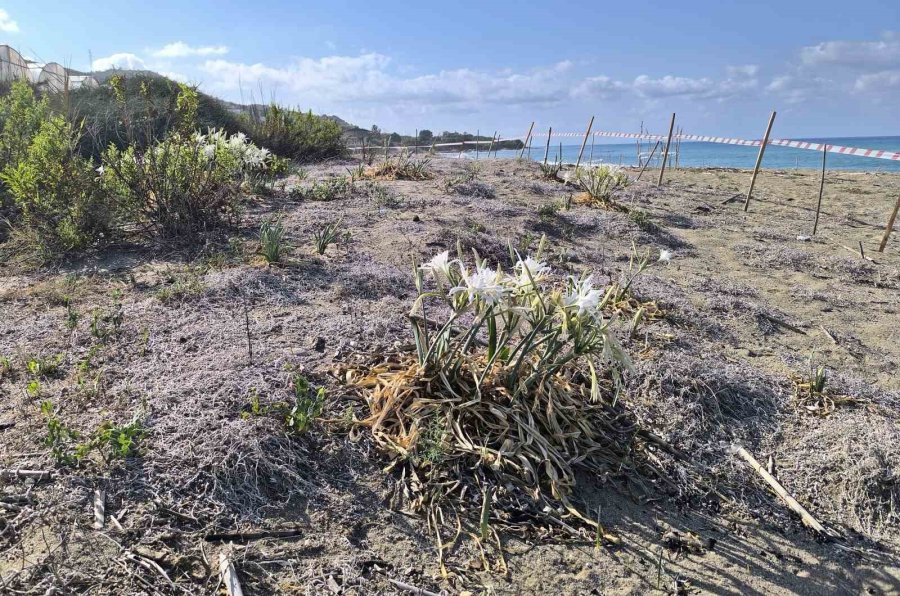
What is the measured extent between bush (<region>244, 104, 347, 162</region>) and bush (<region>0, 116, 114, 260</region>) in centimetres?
722

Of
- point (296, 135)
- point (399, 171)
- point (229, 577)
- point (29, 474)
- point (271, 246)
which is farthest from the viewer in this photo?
point (296, 135)

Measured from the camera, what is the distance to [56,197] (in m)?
5.26

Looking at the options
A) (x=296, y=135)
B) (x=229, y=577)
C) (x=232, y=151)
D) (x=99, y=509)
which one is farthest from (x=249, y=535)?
(x=296, y=135)

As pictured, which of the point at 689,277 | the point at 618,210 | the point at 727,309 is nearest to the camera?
the point at 727,309

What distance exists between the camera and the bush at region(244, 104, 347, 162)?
12.5 meters

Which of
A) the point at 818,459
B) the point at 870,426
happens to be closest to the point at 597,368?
the point at 818,459

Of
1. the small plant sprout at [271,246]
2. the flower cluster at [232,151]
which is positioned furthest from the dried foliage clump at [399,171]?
the small plant sprout at [271,246]

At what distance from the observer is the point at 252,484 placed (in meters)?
2.42

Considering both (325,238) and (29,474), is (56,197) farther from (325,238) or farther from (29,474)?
(29,474)

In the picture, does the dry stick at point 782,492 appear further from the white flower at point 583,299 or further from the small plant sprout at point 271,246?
the small plant sprout at point 271,246

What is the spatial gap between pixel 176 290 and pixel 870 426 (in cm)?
406

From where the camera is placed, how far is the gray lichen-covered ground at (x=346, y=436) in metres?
2.18

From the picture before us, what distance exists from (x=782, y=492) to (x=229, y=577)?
225 centimetres

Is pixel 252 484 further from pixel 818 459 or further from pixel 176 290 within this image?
pixel 818 459
